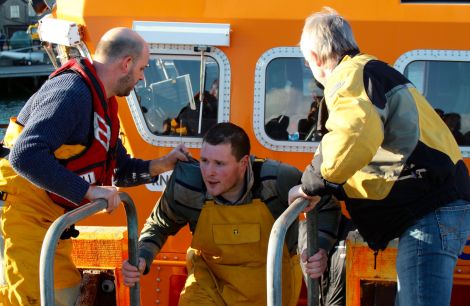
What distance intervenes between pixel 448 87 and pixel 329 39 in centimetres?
140

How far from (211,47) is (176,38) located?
21 cm

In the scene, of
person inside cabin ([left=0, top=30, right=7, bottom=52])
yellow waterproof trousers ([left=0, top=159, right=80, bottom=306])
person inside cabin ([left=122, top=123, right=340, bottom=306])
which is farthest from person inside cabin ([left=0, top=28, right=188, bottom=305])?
person inside cabin ([left=0, top=30, right=7, bottom=52])

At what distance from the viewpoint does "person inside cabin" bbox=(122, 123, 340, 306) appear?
299 cm

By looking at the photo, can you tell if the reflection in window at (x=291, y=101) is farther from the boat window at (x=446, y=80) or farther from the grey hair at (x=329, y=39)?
the grey hair at (x=329, y=39)

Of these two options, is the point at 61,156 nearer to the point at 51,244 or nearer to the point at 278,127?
the point at 51,244

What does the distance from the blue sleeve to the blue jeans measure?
132 centimetres

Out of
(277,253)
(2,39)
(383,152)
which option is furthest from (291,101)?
(2,39)

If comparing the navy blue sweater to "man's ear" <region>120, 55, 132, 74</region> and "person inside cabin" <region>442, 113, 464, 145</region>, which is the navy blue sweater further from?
"person inside cabin" <region>442, 113, 464, 145</region>

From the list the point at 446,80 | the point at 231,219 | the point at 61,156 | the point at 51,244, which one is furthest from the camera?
the point at 446,80

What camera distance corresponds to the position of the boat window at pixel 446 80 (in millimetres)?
3648

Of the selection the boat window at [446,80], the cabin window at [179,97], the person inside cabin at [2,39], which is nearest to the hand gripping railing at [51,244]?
the cabin window at [179,97]

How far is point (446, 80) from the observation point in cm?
369

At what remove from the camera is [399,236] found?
8.58 feet

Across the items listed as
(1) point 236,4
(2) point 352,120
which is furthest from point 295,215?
(1) point 236,4
